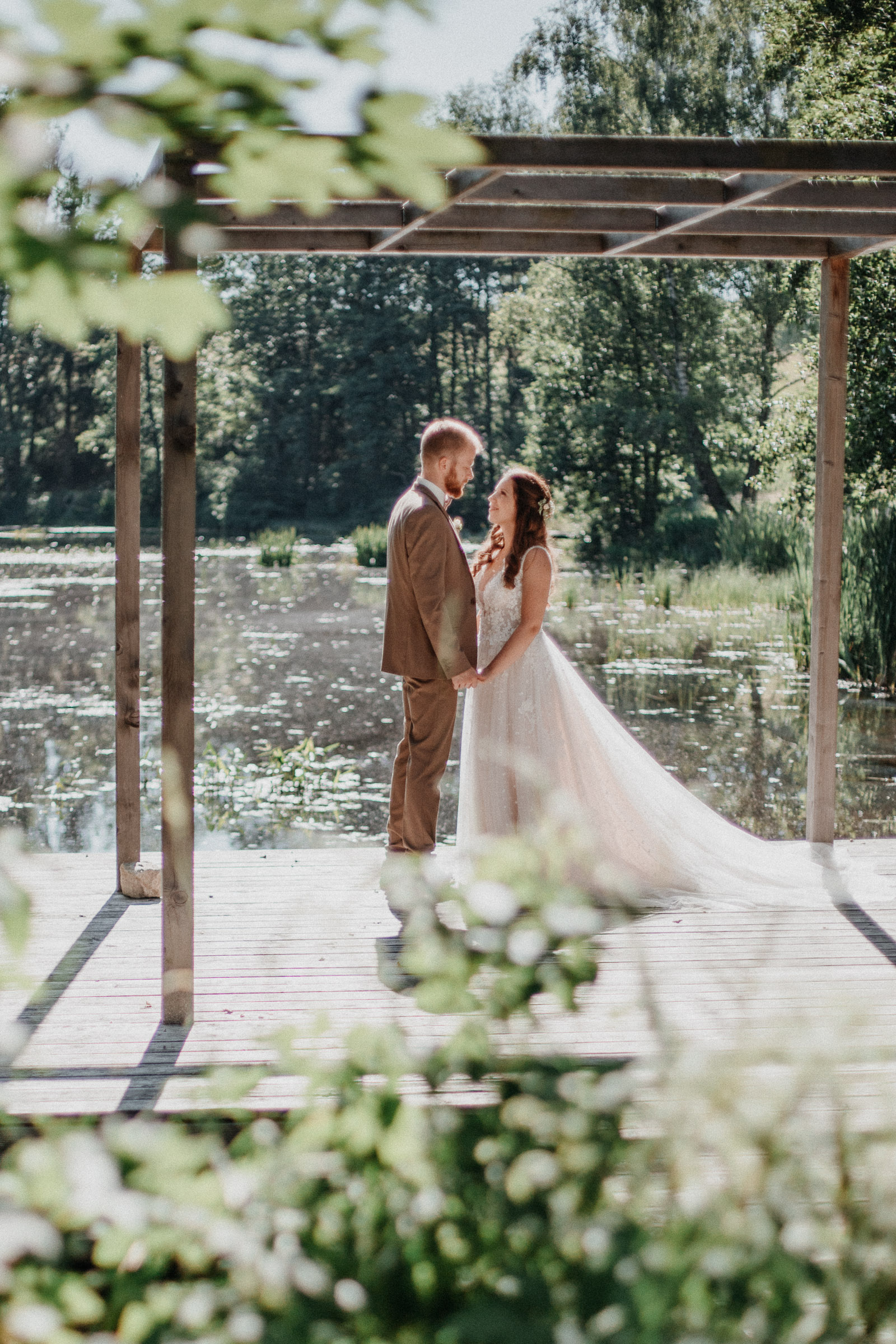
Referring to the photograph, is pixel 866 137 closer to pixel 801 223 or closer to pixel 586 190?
pixel 801 223

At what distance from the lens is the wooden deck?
357 centimetres

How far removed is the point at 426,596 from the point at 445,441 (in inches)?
23.9

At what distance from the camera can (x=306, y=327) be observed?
158 feet

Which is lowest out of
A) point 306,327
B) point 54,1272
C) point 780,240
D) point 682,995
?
point 682,995

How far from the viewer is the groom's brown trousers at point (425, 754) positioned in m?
5.46

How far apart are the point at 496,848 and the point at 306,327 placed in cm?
4847

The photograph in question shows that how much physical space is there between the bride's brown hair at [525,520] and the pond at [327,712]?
2.95 meters

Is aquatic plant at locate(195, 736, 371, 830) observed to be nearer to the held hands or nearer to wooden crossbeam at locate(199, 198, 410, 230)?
the held hands

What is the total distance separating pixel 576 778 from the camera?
227 inches

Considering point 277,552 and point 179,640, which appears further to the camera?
point 277,552

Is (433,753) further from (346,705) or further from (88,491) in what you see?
(88,491)

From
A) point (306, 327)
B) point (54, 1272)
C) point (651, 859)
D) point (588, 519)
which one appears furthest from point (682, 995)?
point (306, 327)

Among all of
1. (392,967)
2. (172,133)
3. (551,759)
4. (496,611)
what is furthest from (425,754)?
(172,133)

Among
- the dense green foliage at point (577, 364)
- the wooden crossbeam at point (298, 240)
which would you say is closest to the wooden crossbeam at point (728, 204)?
the wooden crossbeam at point (298, 240)
